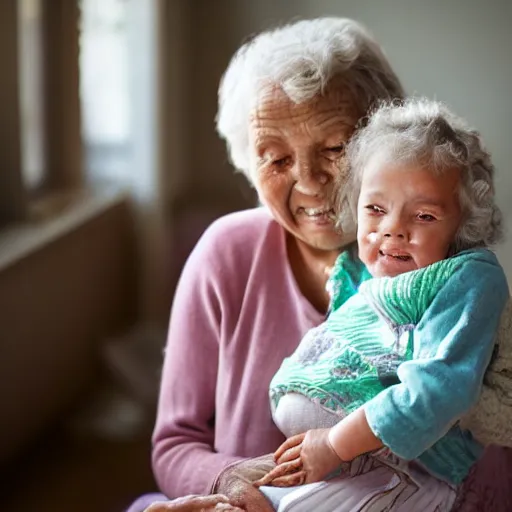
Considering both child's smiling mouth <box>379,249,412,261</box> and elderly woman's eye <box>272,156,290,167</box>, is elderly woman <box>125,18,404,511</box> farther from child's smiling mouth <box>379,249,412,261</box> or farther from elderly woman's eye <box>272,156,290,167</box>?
child's smiling mouth <box>379,249,412,261</box>

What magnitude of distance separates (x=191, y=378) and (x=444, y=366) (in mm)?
448

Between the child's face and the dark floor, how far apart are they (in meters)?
1.30

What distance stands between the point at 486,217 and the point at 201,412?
19.7 inches

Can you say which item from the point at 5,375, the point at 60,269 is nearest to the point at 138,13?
the point at 60,269

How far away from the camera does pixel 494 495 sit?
1116 mm

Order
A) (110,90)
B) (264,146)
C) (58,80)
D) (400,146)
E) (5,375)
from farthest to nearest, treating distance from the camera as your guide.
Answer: (110,90) → (58,80) → (5,375) → (264,146) → (400,146)

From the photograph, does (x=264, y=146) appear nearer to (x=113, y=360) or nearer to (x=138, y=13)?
(x=113, y=360)

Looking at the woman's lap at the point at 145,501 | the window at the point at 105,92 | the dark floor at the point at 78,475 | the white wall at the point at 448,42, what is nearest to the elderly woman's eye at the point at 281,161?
the woman's lap at the point at 145,501

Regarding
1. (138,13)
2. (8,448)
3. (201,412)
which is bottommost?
(8,448)

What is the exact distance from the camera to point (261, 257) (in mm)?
1175

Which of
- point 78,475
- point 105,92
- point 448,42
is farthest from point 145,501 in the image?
point 105,92

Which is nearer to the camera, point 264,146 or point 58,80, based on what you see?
point 264,146

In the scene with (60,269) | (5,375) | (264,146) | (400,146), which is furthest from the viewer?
(60,269)

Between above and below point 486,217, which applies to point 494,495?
below
